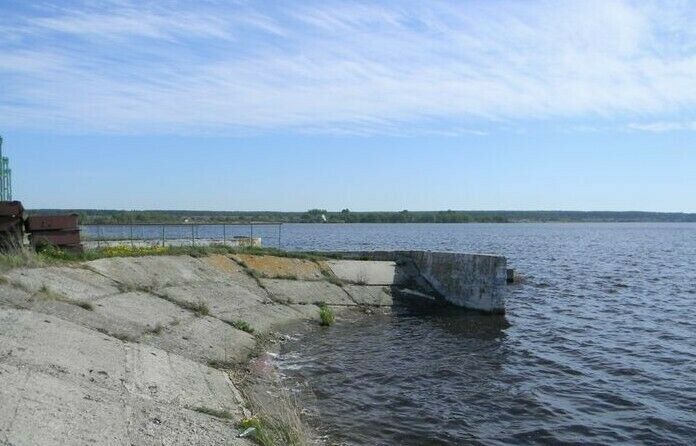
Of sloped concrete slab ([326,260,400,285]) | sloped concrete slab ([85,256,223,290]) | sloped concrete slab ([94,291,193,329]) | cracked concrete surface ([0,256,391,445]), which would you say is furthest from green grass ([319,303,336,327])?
sloped concrete slab ([94,291,193,329])

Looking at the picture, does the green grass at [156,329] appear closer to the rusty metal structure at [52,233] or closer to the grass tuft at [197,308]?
the grass tuft at [197,308]

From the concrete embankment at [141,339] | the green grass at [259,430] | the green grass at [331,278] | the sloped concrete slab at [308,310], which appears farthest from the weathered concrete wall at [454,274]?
the green grass at [259,430]

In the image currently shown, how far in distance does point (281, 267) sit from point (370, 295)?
134 inches

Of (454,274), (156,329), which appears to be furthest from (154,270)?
(454,274)

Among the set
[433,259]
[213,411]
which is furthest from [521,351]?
[213,411]

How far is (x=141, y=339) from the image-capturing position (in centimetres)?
1198

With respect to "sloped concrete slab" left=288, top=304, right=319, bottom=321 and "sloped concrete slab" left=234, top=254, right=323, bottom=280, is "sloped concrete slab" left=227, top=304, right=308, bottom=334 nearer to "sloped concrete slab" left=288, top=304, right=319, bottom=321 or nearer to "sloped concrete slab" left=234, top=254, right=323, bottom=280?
"sloped concrete slab" left=288, top=304, right=319, bottom=321

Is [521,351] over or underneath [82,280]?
underneath

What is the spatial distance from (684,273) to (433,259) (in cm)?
2616

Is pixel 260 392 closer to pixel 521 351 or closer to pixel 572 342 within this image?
pixel 521 351

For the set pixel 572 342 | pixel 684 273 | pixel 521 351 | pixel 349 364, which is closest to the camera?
pixel 349 364

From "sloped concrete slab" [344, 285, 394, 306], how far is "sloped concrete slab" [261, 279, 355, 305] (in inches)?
15.7

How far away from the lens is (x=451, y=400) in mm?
11984

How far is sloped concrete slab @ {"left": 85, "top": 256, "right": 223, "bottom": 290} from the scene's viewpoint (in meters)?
16.7
